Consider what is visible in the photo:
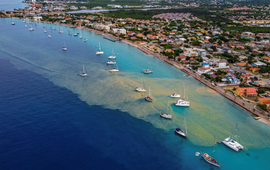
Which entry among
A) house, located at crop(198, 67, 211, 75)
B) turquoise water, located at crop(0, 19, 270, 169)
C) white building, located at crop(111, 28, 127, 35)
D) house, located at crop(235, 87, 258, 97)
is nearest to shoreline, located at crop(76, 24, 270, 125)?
turquoise water, located at crop(0, 19, 270, 169)

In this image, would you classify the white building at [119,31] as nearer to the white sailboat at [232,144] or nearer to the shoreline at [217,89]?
the shoreline at [217,89]

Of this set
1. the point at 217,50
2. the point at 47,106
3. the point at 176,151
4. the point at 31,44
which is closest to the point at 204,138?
the point at 176,151

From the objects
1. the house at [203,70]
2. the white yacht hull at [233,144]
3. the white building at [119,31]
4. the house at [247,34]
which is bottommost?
the white yacht hull at [233,144]

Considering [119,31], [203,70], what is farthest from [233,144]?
[119,31]

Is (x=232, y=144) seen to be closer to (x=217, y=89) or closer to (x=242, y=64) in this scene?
(x=217, y=89)

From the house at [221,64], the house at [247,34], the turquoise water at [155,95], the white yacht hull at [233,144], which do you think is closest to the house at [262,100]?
the turquoise water at [155,95]

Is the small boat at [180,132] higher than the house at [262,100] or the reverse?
the reverse

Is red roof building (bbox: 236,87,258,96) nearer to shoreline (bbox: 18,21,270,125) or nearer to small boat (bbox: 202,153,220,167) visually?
shoreline (bbox: 18,21,270,125)
